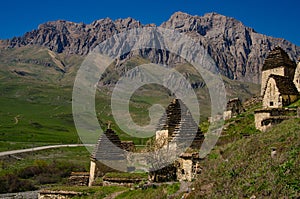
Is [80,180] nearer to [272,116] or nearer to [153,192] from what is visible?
[153,192]

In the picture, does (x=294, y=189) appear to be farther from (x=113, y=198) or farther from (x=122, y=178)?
(x=122, y=178)

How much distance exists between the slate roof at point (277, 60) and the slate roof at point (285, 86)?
22.1 ft

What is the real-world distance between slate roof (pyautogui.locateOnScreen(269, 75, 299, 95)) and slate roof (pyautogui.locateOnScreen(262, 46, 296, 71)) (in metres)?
6.73

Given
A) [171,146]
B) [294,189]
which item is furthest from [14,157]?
[294,189]

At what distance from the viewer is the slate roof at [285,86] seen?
34.4 metres

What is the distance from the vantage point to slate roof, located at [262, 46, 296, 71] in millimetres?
42375

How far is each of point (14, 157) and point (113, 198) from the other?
223 feet

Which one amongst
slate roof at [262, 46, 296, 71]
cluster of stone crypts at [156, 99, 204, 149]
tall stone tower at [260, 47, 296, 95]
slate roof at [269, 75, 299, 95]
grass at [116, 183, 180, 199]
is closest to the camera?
grass at [116, 183, 180, 199]

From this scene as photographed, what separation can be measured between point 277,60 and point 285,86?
8.67 m

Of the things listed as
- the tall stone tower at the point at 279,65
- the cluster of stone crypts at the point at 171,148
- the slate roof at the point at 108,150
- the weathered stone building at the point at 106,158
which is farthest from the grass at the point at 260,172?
the tall stone tower at the point at 279,65

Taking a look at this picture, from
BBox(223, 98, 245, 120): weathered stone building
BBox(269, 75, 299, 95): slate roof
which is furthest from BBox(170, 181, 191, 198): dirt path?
BBox(223, 98, 245, 120): weathered stone building

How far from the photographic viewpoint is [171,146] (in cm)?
2514

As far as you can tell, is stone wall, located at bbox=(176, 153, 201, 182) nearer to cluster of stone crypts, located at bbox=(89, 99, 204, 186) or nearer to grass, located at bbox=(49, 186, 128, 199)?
cluster of stone crypts, located at bbox=(89, 99, 204, 186)

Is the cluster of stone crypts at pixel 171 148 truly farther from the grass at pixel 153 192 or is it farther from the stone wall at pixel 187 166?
the grass at pixel 153 192
